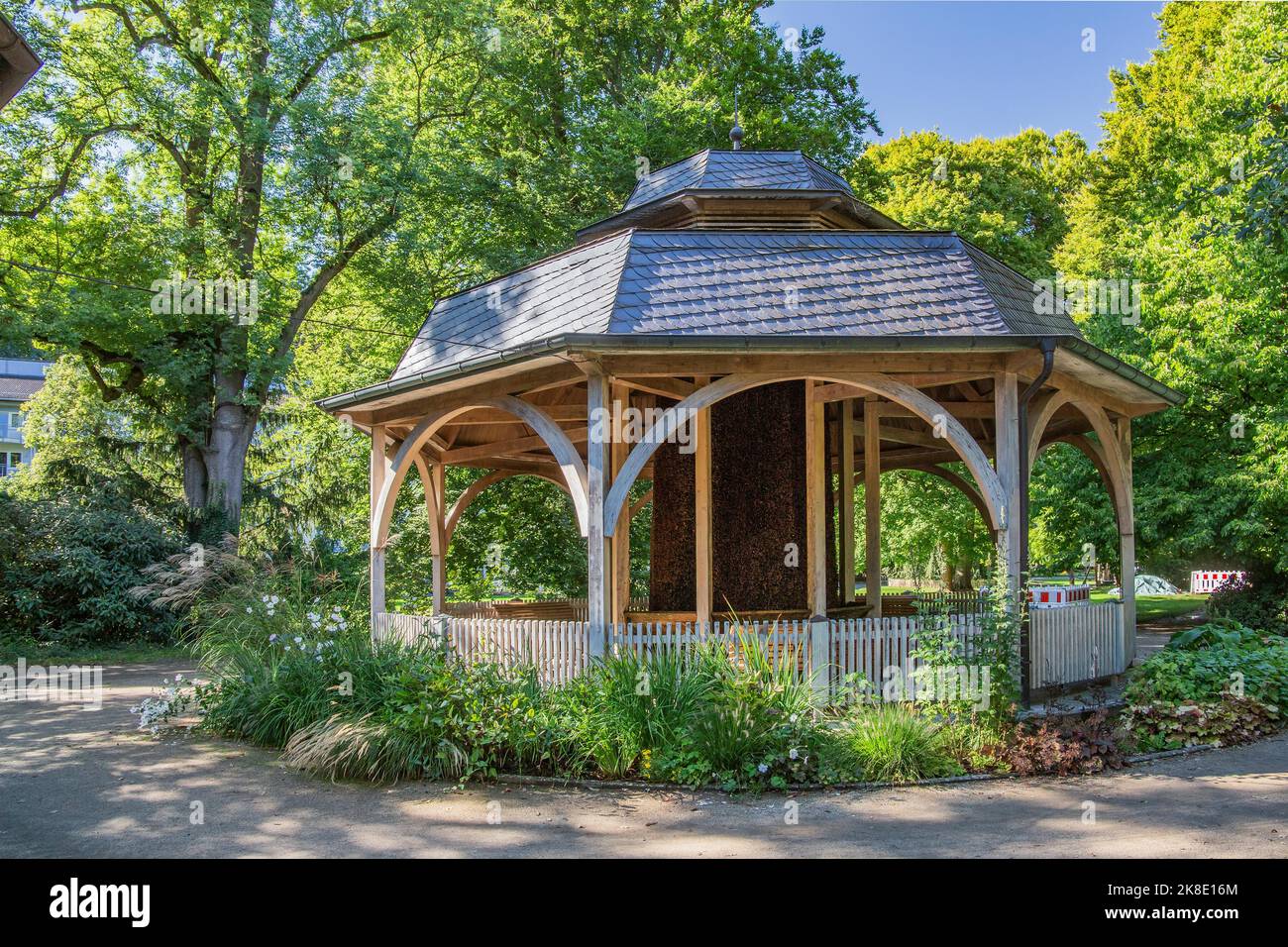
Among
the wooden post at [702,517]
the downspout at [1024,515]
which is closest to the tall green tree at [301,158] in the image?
the wooden post at [702,517]

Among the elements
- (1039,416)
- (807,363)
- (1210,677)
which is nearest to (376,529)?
(807,363)

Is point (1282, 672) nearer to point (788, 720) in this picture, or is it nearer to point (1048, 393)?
point (1048, 393)

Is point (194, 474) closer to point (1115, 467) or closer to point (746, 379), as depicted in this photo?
point (746, 379)

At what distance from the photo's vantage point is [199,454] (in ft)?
75.9

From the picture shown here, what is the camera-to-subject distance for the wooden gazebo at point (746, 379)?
30.8 feet

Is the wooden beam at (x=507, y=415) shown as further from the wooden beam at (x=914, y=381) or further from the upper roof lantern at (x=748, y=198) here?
the wooden beam at (x=914, y=381)

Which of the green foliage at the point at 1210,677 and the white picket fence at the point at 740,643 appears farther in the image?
the green foliage at the point at 1210,677

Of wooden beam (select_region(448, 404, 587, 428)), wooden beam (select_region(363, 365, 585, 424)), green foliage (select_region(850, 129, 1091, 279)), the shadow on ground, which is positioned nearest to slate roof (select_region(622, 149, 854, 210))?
wooden beam (select_region(448, 404, 587, 428))

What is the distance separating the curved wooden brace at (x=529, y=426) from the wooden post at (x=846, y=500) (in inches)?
152

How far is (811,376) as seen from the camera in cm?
961

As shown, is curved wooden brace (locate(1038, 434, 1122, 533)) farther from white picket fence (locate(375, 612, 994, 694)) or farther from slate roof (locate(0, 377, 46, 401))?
Result: slate roof (locate(0, 377, 46, 401))

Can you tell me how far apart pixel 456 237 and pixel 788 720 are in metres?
18.7

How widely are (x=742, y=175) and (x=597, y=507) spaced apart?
571 cm

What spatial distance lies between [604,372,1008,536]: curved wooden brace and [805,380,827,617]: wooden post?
1600 millimetres
